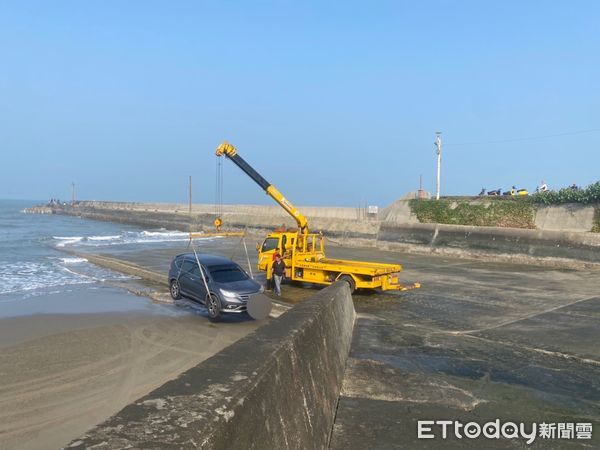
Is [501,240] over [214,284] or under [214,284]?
over

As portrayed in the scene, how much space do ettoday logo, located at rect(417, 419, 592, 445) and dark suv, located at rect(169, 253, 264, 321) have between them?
8.46 meters

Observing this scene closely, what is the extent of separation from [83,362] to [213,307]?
14.3ft

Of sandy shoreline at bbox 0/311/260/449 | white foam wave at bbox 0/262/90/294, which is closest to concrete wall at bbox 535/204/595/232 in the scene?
sandy shoreline at bbox 0/311/260/449

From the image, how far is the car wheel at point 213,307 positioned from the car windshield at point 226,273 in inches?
25.8

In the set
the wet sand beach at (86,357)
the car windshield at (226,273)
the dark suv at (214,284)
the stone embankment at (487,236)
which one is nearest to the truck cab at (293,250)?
the car windshield at (226,273)

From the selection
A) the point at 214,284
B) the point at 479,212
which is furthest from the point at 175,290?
the point at 479,212

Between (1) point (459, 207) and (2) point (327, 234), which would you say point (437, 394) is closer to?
(1) point (459, 207)

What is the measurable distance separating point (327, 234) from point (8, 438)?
36073 millimetres

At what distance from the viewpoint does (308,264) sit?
17969mm

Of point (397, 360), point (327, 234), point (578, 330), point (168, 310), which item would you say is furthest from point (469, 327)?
point (327, 234)

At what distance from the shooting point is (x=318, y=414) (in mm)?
5250

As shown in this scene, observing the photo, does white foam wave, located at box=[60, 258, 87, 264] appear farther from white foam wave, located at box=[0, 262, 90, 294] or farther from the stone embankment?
the stone embankment

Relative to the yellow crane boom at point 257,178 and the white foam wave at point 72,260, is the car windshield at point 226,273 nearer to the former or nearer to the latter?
the yellow crane boom at point 257,178

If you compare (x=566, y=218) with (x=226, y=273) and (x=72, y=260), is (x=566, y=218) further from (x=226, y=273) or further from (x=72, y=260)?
(x=72, y=260)
